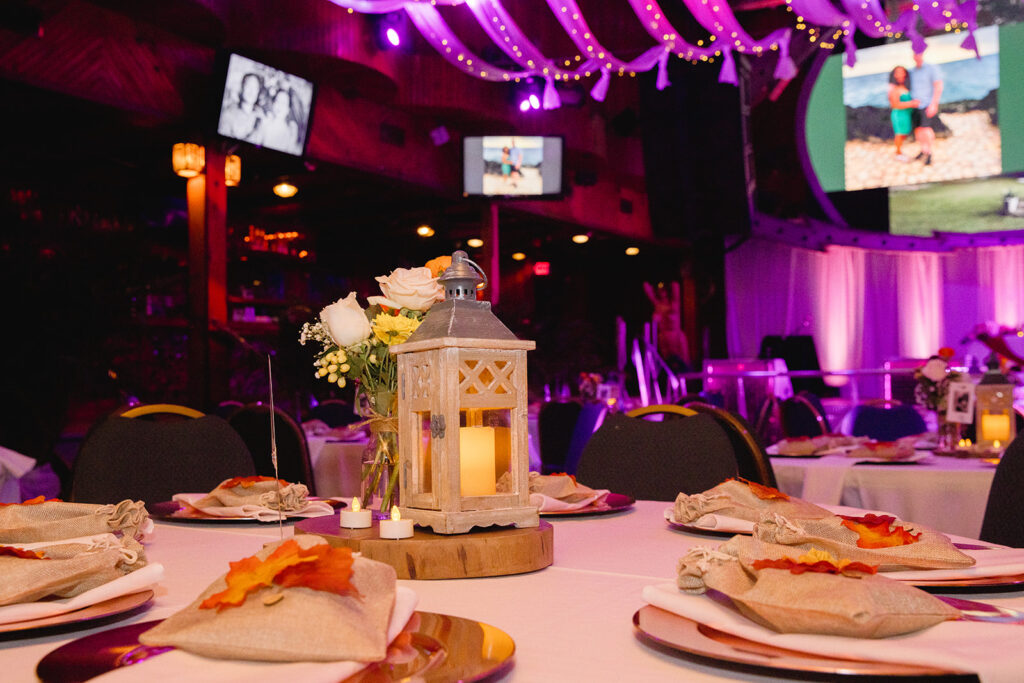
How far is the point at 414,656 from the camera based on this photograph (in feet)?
2.27

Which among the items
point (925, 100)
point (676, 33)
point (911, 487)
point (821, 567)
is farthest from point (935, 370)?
point (925, 100)

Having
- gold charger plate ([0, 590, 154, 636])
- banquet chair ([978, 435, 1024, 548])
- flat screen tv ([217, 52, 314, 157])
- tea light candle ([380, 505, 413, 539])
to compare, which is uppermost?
flat screen tv ([217, 52, 314, 157])

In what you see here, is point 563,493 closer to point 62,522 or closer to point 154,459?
point 62,522

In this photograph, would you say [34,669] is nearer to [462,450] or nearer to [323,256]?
[462,450]

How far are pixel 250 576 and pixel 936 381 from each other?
3057 mm

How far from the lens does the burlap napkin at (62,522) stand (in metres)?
1.25

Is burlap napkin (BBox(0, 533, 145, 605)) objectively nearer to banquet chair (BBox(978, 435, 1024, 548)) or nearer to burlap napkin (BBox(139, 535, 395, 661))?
burlap napkin (BBox(139, 535, 395, 661))

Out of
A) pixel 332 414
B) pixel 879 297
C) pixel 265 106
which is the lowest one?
pixel 332 414

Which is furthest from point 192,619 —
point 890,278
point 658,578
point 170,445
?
point 890,278

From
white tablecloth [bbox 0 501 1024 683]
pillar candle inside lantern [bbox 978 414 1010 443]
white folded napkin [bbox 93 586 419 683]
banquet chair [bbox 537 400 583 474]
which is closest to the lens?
white folded napkin [bbox 93 586 419 683]

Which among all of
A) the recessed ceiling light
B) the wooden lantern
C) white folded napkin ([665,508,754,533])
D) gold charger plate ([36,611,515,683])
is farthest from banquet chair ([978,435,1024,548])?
the recessed ceiling light

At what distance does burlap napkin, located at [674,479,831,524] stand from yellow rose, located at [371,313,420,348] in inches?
18.7

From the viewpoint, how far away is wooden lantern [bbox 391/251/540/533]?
1.08 m

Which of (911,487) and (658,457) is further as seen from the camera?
(911,487)
